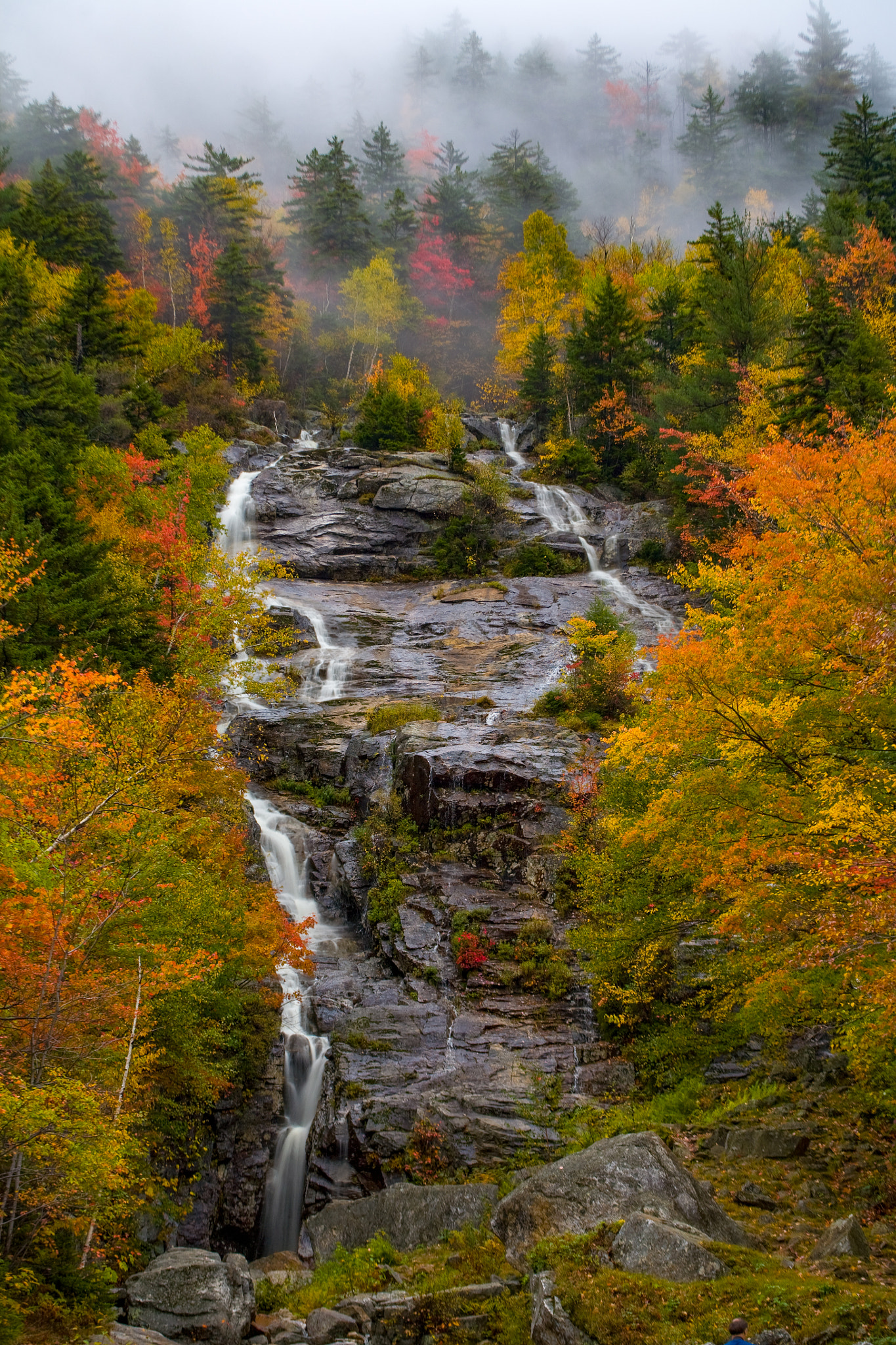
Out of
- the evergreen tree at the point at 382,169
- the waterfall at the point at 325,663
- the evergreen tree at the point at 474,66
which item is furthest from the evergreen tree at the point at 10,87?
the waterfall at the point at 325,663

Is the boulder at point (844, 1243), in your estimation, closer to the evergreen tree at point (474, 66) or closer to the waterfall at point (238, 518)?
the waterfall at point (238, 518)

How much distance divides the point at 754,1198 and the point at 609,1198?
2.27 m

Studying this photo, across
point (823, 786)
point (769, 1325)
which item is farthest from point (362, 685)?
point (769, 1325)

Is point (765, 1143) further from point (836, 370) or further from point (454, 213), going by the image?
point (454, 213)

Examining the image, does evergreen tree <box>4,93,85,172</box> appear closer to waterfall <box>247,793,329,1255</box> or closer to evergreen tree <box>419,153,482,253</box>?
evergreen tree <box>419,153,482,253</box>

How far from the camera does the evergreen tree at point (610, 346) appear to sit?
43219 mm

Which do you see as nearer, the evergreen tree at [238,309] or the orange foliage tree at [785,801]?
the orange foliage tree at [785,801]

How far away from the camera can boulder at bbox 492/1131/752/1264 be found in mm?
7926

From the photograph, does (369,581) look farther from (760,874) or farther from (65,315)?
(760,874)

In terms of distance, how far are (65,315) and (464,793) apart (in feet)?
101

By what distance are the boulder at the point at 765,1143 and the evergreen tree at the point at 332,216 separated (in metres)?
63.7

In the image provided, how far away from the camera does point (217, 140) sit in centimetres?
10525

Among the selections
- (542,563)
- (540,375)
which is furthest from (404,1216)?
(540,375)

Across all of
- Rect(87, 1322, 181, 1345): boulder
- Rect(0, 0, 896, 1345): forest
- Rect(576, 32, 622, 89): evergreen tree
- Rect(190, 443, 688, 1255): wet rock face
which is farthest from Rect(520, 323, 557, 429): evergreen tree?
Rect(576, 32, 622, 89): evergreen tree
